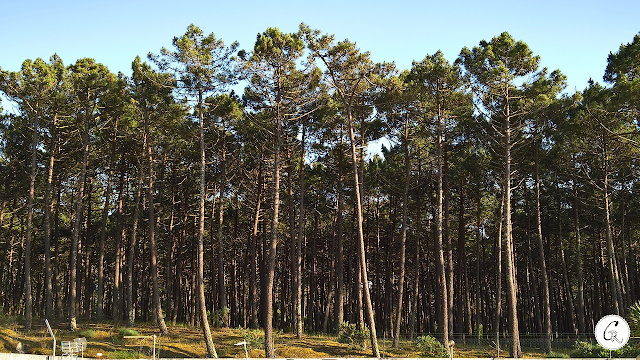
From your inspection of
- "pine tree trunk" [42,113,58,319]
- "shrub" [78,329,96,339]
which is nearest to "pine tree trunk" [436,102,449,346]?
"shrub" [78,329,96,339]

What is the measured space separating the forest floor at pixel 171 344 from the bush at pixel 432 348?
0.41 metres

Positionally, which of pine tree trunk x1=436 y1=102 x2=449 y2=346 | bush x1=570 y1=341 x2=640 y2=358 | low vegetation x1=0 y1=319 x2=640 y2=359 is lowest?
bush x1=570 y1=341 x2=640 y2=358

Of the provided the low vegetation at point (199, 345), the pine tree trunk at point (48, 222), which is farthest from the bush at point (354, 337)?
the pine tree trunk at point (48, 222)

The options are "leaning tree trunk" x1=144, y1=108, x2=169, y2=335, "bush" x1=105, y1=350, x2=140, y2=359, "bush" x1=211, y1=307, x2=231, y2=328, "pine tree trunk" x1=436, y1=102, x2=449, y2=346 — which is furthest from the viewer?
"bush" x1=211, y1=307, x2=231, y2=328

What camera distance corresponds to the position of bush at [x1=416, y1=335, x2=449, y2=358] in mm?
23731

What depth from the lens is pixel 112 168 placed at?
29.9m

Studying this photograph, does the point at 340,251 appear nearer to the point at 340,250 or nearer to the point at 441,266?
the point at 340,250

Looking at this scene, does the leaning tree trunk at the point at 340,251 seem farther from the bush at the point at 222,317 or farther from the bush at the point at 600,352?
the bush at the point at 600,352

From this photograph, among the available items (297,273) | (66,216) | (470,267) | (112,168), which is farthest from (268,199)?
(470,267)

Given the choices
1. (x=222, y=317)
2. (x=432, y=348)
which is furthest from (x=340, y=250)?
(x=222, y=317)

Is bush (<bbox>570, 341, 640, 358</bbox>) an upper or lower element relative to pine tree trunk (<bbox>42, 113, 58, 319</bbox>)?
lower

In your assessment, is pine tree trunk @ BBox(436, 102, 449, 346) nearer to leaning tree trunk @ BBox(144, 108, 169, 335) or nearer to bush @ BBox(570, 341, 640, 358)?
bush @ BBox(570, 341, 640, 358)

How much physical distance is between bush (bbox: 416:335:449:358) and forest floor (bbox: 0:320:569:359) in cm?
41

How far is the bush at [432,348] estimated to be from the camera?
23731 mm
